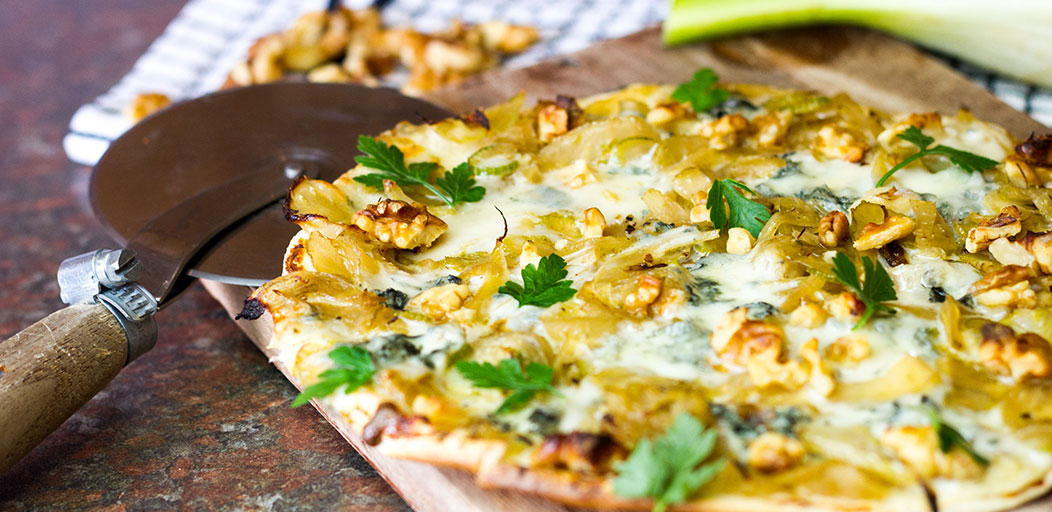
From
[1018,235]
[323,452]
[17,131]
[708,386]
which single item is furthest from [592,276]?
[17,131]

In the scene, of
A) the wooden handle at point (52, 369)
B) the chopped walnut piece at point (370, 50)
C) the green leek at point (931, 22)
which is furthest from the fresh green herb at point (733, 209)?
the chopped walnut piece at point (370, 50)

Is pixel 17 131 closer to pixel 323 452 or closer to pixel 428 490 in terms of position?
pixel 323 452

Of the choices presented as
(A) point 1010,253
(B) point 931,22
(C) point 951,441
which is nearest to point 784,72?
(B) point 931,22

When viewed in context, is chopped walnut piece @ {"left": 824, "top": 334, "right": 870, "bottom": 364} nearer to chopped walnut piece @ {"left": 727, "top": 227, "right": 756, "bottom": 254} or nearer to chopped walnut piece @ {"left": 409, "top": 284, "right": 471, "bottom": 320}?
chopped walnut piece @ {"left": 727, "top": 227, "right": 756, "bottom": 254}

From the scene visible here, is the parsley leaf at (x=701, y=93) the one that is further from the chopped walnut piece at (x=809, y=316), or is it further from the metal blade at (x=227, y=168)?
the chopped walnut piece at (x=809, y=316)

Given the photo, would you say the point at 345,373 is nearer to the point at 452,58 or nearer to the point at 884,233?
the point at 884,233

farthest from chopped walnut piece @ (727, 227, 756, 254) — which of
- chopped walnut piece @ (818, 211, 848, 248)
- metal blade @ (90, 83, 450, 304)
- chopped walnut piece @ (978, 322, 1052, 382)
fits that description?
metal blade @ (90, 83, 450, 304)
